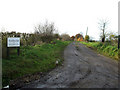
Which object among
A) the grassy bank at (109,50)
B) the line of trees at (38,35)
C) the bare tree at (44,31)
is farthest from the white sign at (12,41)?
the bare tree at (44,31)

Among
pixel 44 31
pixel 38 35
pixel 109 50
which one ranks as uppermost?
pixel 44 31

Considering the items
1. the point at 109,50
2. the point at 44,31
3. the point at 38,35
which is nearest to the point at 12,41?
the point at 38,35

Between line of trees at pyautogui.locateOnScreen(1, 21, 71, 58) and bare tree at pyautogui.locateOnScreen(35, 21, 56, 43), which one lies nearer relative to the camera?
line of trees at pyautogui.locateOnScreen(1, 21, 71, 58)

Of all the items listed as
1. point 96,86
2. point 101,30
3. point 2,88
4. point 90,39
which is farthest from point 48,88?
point 90,39

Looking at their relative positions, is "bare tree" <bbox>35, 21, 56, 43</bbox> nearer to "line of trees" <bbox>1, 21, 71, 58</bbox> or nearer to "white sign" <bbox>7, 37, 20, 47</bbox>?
"line of trees" <bbox>1, 21, 71, 58</bbox>

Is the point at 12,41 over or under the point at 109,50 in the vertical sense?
over

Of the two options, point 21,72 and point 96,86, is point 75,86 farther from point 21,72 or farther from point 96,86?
point 21,72

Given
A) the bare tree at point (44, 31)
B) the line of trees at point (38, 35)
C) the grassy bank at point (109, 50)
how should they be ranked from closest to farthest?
the grassy bank at point (109, 50) → the line of trees at point (38, 35) → the bare tree at point (44, 31)

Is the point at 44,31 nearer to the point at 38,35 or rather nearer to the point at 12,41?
the point at 38,35

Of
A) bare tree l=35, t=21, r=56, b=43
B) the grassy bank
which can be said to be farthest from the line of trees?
the grassy bank

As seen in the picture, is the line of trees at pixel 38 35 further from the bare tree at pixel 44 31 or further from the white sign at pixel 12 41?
the white sign at pixel 12 41

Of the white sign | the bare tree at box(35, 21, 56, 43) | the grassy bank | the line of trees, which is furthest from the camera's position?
the bare tree at box(35, 21, 56, 43)

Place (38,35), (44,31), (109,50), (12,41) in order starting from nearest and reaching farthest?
(12,41)
(109,50)
(38,35)
(44,31)

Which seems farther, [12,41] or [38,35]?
[38,35]
